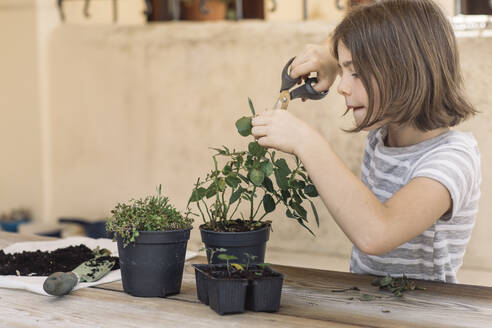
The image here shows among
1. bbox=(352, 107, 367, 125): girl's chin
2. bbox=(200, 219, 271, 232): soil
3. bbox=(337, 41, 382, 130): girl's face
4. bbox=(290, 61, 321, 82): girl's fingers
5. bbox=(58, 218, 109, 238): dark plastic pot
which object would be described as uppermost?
bbox=(290, 61, 321, 82): girl's fingers

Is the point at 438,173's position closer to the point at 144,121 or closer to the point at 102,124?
the point at 144,121

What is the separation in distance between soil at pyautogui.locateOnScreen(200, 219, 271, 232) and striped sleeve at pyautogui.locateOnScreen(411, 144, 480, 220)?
1.09 ft

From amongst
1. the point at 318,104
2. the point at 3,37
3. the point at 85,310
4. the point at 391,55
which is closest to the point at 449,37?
the point at 391,55

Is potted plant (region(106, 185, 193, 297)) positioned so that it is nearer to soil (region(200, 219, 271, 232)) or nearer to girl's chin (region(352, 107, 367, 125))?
soil (region(200, 219, 271, 232))

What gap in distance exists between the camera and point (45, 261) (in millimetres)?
1354

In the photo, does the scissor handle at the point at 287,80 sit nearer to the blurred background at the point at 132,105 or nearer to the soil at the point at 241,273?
the soil at the point at 241,273

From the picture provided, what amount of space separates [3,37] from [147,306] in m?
Result: 2.87

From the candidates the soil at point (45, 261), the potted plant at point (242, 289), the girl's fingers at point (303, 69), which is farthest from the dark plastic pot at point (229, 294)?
the girl's fingers at point (303, 69)

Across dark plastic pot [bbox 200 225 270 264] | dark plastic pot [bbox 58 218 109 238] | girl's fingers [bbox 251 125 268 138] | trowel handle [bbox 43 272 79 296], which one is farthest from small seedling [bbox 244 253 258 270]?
dark plastic pot [bbox 58 218 109 238]

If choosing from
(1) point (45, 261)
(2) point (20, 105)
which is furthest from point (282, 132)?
(2) point (20, 105)

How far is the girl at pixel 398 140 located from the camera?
1.16 m

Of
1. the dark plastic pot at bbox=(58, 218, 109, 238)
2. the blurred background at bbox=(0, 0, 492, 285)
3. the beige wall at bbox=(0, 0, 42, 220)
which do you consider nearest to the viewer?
the blurred background at bbox=(0, 0, 492, 285)

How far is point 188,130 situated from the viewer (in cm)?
311

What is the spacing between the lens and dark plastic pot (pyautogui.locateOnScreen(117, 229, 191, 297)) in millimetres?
1120
